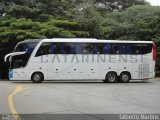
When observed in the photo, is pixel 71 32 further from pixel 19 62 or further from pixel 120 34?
pixel 19 62

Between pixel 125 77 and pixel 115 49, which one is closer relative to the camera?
pixel 115 49

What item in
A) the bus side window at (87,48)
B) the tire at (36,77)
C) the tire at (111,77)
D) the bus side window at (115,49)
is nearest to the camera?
the tire at (36,77)

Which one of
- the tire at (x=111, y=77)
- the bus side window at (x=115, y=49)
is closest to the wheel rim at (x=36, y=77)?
the tire at (x=111, y=77)

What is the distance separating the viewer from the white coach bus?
2973cm

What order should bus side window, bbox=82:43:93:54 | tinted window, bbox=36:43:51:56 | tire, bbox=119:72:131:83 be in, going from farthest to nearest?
1. tire, bbox=119:72:131:83
2. bus side window, bbox=82:43:93:54
3. tinted window, bbox=36:43:51:56

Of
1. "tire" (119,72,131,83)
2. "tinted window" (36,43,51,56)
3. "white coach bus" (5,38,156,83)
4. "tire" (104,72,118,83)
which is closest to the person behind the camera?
"tinted window" (36,43,51,56)

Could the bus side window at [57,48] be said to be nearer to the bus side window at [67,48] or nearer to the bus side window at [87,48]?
the bus side window at [67,48]

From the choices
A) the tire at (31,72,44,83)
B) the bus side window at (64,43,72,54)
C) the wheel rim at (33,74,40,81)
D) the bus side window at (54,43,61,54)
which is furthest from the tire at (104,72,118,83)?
the wheel rim at (33,74,40,81)

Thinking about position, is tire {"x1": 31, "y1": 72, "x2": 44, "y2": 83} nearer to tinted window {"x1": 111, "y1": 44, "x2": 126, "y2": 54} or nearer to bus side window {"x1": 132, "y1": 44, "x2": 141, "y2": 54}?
tinted window {"x1": 111, "y1": 44, "x2": 126, "y2": 54}

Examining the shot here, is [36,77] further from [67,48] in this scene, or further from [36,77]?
[67,48]

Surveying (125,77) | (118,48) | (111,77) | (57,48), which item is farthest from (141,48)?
(57,48)

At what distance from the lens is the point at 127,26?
45750mm

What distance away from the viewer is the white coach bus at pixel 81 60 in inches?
1171

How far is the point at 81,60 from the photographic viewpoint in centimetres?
3042
